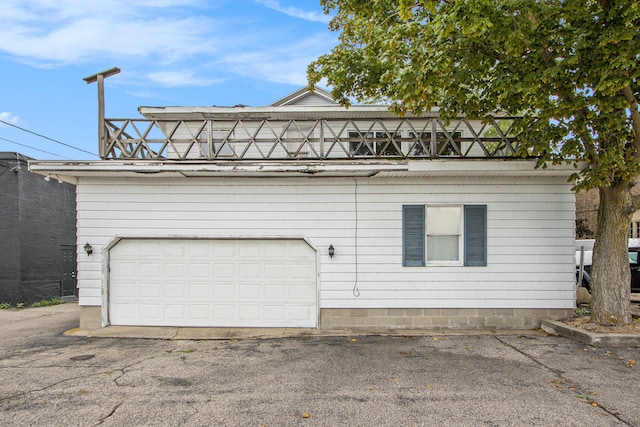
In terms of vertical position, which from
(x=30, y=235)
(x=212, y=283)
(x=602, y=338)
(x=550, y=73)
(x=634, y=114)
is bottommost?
(x=602, y=338)

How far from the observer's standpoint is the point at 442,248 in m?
9.00

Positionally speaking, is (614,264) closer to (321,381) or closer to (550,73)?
(550,73)

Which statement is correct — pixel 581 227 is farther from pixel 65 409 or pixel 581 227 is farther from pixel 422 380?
pixel 65 409

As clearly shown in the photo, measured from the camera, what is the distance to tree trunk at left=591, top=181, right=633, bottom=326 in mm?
7879

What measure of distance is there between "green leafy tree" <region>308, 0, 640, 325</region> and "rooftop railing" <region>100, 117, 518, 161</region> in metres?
0.76

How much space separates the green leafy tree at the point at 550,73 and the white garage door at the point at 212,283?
4227 millimetres

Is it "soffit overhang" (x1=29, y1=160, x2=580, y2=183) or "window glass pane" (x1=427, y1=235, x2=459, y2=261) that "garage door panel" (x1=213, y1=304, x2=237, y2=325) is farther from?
"window glass pane" (x1=427, y1=235, x2=459, y2=261)

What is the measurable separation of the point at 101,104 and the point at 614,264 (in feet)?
37.8

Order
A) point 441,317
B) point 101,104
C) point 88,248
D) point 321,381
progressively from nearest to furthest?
point 321,381 < point 441,317 < point 88,248 < point 101,104

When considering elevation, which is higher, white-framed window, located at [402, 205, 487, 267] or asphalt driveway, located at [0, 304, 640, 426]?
white-framed window, located at [402, 205, 487, 267]

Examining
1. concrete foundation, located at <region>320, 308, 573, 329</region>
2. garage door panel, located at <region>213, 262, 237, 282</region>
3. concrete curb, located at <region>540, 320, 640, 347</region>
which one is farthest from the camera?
garage door panel, located at <region>213, 262, 237, 282</region>

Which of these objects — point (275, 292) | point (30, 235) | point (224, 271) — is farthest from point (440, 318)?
point (30, 235)

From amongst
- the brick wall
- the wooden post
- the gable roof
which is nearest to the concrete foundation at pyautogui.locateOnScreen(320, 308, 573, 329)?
the wooden post

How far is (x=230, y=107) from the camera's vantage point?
36.7 feet
